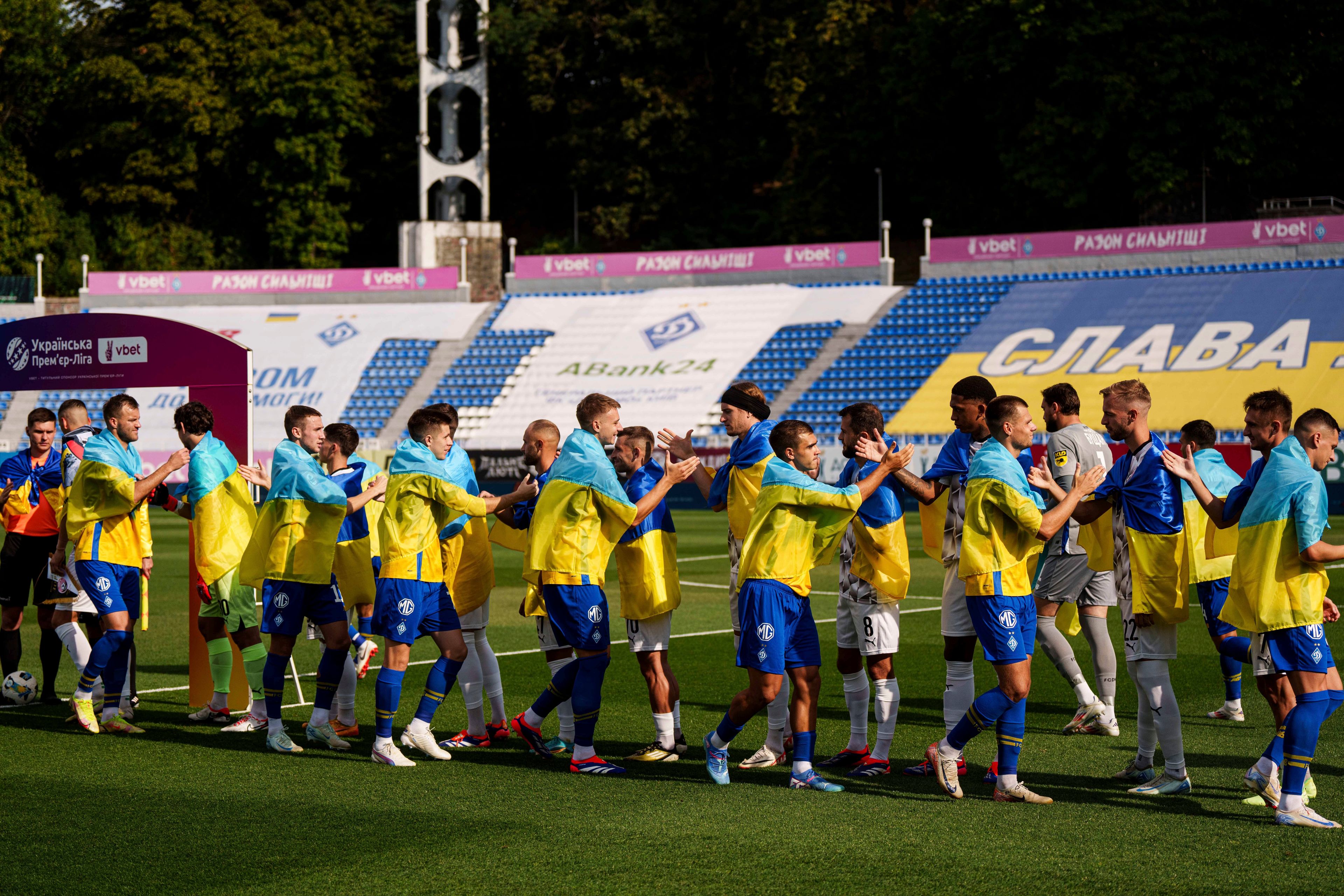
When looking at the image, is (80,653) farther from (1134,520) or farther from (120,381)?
(1134,520)

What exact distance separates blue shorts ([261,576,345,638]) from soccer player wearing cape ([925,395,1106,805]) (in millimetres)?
3815

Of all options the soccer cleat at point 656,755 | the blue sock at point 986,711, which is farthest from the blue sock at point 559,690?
the blue sock at point 986,711

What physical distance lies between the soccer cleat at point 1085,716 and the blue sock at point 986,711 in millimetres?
2011

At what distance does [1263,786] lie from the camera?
6.89 m

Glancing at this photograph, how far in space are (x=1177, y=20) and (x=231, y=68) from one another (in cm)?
3334

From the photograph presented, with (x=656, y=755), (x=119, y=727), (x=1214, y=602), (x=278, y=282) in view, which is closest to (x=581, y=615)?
(x=656, y=755)

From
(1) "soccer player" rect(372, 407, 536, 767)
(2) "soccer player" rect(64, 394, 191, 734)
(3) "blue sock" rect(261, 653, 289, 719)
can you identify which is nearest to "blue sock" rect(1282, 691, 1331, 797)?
(1) "soccer player" rect(372, 407, 536, 767)

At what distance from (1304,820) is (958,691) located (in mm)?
1835

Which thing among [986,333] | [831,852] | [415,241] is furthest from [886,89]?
[831,852]

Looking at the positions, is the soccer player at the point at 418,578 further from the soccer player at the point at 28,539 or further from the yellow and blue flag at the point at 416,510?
the soccer player at the point at 28,539

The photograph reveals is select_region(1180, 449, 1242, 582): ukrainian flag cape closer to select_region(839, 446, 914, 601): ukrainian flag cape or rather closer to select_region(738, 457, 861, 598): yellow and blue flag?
select_region(839, 446, 914, 601): ukrainian flag cape

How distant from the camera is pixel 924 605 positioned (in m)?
14.9

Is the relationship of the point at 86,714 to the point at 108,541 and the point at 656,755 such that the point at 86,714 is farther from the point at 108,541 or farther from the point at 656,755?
the point at 656,755

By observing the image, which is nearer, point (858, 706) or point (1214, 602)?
point (858, 706)
